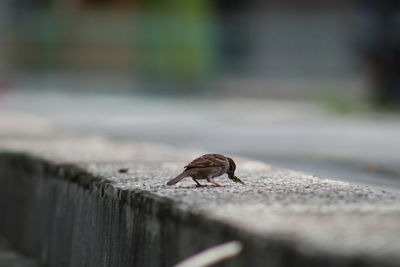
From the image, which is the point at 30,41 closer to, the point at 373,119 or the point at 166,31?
the point at 166,31

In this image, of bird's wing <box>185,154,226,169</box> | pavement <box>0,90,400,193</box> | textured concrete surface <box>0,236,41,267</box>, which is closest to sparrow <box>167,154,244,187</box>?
bird's wing <box>185,154,226,169</box>

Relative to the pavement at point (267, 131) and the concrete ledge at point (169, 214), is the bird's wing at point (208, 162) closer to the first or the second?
the concrete ledge at point (169, 214)

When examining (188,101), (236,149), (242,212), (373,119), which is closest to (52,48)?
(188,101)

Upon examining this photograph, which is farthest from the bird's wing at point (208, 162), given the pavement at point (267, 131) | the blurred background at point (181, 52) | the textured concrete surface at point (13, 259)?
the blurred background at point (181, 52)

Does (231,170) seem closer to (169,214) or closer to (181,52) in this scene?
(169,214)

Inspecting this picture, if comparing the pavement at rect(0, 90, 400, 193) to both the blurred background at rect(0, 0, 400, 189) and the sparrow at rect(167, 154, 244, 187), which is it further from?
the blurred background at rect(0, 0, 400, 189)

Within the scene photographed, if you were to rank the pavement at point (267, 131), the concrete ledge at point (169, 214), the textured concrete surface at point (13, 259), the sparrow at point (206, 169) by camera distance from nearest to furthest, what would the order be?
1. the concrete ledge at point (169, 214)
2. the sparrow at point (206, 169)
3. the textured concrete surface at point (13, 259)
4. the pavement at point (267, 131)

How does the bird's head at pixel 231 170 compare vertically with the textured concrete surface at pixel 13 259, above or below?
above

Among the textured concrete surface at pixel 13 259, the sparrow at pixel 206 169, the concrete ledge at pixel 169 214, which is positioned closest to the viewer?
the concrete ledge at pixel 169 214
